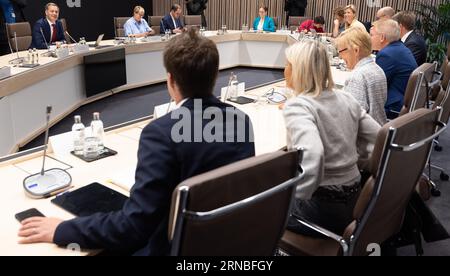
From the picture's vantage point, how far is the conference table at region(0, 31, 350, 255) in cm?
154

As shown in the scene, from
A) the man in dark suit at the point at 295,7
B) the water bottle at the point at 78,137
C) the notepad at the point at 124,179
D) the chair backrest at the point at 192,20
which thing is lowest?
the notepad at the point at 124,179

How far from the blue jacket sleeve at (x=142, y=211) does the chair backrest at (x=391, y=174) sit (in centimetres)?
72

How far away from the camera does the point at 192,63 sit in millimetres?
1325

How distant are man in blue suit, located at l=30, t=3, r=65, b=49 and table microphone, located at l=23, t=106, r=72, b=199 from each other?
169 inches

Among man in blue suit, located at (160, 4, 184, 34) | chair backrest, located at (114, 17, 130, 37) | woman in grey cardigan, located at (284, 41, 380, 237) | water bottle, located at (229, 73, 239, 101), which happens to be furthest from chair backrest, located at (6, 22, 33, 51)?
woman in grey cardigan, located at (284, 41, 380, 237)

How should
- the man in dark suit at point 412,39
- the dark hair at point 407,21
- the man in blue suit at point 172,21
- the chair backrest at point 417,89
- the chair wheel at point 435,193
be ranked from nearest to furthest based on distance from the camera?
1. the chair backrest at point 417,89
2. the chair wheel at point 435,193
3. the man in dark suit at point 412,39
4. the dark hair at point 407,21
5. the man in blue suit at point 172,21

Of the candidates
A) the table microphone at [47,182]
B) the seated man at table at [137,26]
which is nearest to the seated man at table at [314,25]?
the seated man at table at [137,26]


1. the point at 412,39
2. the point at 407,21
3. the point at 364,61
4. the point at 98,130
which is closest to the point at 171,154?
the point at 98,130

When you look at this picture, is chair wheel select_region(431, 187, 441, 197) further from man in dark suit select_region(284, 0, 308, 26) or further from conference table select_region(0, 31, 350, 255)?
man in dark suit select_region(284, 0, 308, 26)

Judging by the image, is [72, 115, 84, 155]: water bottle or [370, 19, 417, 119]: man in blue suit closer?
[72, 115, 84, 155]: water bottle

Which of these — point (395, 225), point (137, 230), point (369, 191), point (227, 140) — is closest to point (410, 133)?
point (369, 191)

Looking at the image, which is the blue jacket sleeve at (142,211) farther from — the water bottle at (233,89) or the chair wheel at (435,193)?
the chair wheel at (435,193)

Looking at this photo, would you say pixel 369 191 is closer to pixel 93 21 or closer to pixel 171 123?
pixel 171 123

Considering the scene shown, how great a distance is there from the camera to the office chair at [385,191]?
57.2 inches
